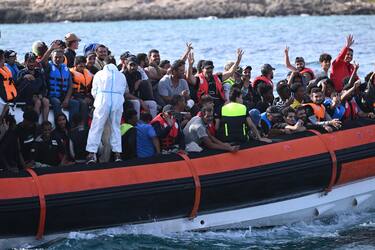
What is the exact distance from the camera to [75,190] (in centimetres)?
1108

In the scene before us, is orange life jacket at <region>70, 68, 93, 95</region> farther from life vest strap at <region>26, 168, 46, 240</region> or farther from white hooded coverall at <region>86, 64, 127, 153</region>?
life vest strap at <region>26, 168, 46, 240</region>

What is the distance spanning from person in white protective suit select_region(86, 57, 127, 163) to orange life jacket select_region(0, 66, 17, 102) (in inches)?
37.4

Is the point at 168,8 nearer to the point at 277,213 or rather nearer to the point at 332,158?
the point at 332,158

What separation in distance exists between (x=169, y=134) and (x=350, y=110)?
3.07m

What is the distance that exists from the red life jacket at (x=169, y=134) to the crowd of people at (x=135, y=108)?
0.01 meters

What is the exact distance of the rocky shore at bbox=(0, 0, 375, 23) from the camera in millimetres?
81188

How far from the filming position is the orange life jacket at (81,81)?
12.9m

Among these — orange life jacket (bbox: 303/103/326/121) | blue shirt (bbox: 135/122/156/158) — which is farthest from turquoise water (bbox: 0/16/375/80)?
blue shirt (bbox: 135/122/156/158)

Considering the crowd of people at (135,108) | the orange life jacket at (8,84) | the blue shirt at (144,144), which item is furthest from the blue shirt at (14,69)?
the blue shirt at (144,144)

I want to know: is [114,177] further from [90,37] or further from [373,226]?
[90,37]

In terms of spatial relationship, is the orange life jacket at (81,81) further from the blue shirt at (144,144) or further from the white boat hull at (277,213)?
the white boat hull at (277,213)

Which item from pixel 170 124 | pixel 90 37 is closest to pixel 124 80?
pixel 170 124

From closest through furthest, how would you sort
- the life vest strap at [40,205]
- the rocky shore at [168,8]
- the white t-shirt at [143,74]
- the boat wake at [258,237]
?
the life vest strap at [40,205] → the boat wake at [258,237] → the white t-shirt at [143,74] → the rocky shore at [168,8]

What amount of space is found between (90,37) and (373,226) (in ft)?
134
